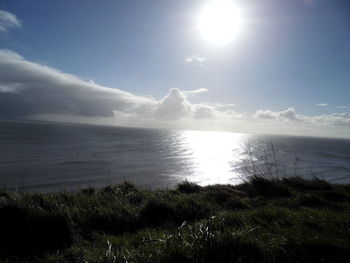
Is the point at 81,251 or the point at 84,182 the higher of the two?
the point at 81,251

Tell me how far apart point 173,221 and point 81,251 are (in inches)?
81.1

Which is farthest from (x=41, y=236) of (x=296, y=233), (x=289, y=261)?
(x=296, y=233)

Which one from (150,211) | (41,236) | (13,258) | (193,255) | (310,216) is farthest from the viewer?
(150,211)

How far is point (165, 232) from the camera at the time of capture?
360cm

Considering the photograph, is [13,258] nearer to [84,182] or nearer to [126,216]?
[126,216]

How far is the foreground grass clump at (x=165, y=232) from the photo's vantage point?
97.9 inches

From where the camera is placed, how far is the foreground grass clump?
249 centimetres

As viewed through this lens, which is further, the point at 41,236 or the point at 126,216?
the point at 126,216

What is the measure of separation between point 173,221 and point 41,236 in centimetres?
244

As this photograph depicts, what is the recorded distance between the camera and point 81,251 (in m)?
3.05

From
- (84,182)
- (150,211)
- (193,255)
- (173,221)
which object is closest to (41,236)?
(150,211)

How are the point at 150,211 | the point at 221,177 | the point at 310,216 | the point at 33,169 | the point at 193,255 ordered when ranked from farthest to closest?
the point at 221,177, the point at 33,169, the point at 150,211, the point at 310,216, the point at 193,255

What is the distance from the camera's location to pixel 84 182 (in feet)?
98.9

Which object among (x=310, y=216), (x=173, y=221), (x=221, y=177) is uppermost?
(x=310, y=216)
